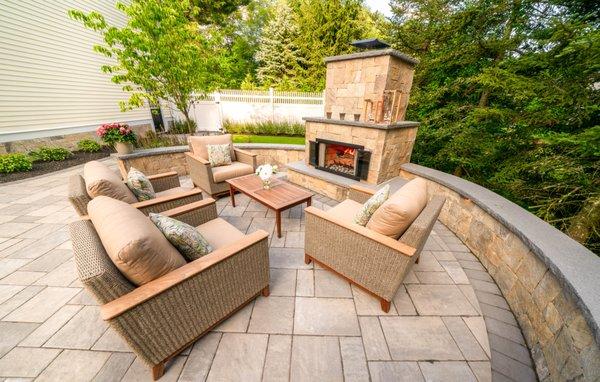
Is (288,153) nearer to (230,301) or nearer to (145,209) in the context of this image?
(145,209)

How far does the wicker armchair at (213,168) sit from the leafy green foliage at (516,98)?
13.1 feet

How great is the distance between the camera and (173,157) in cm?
526

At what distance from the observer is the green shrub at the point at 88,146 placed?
684 cm

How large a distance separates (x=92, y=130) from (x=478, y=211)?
33.7ft

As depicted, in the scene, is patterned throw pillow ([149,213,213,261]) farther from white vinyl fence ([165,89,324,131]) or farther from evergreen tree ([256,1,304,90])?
evergreen tree ([256,1,304,90])

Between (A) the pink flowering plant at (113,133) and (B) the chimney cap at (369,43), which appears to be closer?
(B) the chimney cap at (369,43)

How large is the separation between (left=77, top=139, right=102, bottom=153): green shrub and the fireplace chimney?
754 cm

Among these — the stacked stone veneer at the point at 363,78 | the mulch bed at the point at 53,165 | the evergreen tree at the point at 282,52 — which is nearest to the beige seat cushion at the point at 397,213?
the stacked stone veneer at the point at 363,78

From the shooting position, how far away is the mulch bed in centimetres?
500

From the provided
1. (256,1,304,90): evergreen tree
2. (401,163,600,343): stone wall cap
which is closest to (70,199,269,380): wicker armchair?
(401,163,600,343): stone wall cap

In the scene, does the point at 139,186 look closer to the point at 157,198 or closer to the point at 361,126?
the point at 157,198

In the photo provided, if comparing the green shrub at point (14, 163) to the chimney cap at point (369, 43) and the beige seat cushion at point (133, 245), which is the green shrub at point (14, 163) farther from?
the chimney cap at point (369, 43)

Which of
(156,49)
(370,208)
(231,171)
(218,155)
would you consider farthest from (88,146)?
(370,208)

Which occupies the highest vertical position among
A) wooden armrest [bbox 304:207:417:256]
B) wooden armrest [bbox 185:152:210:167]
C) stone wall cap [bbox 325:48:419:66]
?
stone wall cap [bbox 325:48:419:66]
